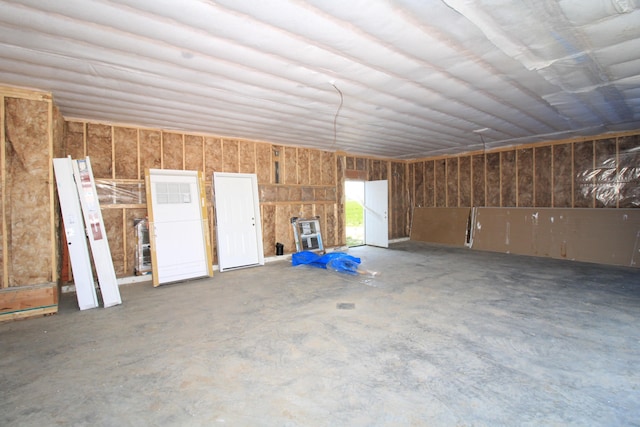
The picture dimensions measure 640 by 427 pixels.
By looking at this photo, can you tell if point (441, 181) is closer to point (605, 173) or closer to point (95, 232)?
point (605, 173)

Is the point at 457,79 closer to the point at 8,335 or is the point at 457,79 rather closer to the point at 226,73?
the point at 226,73

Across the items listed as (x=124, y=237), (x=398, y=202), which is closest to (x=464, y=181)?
(x=398, y=202)

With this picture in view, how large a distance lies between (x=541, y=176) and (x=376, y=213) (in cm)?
432

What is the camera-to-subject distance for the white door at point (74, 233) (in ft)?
13.6

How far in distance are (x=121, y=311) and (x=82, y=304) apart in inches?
23.6

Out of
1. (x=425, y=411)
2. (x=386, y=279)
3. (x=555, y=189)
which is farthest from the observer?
(x=555, y=189)

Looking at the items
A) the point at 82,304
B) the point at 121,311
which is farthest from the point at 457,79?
the point at 82,304

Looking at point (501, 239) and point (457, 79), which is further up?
point (457, 79)

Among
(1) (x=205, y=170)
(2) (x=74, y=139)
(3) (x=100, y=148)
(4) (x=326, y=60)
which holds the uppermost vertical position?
(4) (x=326, y=60)

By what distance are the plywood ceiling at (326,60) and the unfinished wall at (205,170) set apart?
19.2 inches

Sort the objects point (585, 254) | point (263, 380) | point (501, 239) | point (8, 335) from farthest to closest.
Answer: point (501, 239) < point (585, 254) < point (8, 335) < point (263, 380)

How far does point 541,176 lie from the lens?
307 inches

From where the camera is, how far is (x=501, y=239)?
8250 mm

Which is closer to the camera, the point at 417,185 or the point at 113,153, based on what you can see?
the point at 113,153
